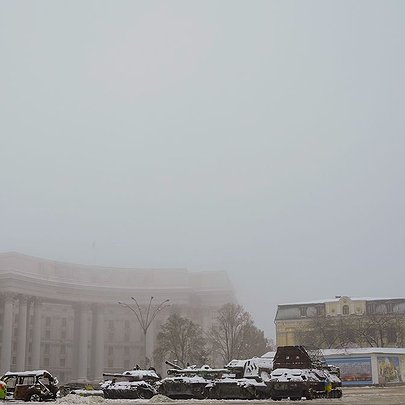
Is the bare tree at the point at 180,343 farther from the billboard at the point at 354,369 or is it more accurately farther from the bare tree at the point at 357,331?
the billboard at the point at 354,369

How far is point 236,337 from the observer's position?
9656 cm

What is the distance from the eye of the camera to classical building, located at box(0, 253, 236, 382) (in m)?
113

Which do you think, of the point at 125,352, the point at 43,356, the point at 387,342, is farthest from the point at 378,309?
the point at 43,356

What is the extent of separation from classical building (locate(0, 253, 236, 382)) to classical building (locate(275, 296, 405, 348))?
21576mm

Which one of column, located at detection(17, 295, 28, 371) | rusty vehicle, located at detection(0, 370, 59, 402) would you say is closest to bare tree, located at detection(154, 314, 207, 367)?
column, located at detection(17, 295, 28, 371)

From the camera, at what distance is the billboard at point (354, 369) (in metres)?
71.0

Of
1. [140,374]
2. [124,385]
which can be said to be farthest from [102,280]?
[124,385]

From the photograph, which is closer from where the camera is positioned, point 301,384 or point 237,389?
point 301,384

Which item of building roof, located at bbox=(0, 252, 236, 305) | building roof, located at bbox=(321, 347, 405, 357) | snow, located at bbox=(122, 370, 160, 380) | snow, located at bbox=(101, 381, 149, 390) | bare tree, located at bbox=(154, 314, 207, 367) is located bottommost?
snow, located at bbox=(101, 381, 149, 390)

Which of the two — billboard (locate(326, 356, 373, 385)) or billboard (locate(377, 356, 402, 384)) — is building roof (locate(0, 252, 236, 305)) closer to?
billboard (locate(326, 356, 373, 385))

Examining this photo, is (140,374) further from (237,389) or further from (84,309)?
(84,309)

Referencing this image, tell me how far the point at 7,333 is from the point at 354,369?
5909 cm

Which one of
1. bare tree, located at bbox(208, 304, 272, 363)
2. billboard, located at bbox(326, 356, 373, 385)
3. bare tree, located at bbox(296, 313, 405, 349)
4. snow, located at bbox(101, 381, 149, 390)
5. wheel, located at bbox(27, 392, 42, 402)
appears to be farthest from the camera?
bare tree, located at bbox(296, 313, 405, 349)

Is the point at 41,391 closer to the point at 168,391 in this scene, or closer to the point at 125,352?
the point at 168,391
